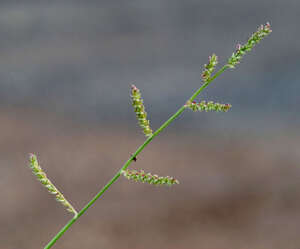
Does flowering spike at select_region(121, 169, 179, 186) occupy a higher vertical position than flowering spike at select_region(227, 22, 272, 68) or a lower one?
lower

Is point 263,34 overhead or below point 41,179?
overhead

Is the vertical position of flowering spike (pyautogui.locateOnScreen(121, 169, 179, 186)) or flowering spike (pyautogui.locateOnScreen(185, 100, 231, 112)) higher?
flowering spike (pyautogui.locateOnScreen(185, 100, 231, 112))

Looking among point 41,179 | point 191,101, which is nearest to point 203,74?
point 191,101

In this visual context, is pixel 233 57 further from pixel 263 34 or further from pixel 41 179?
pixel 41 179

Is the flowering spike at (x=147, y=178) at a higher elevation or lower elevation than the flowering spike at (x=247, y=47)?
lower

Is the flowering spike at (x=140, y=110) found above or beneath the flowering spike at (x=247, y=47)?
beneath
